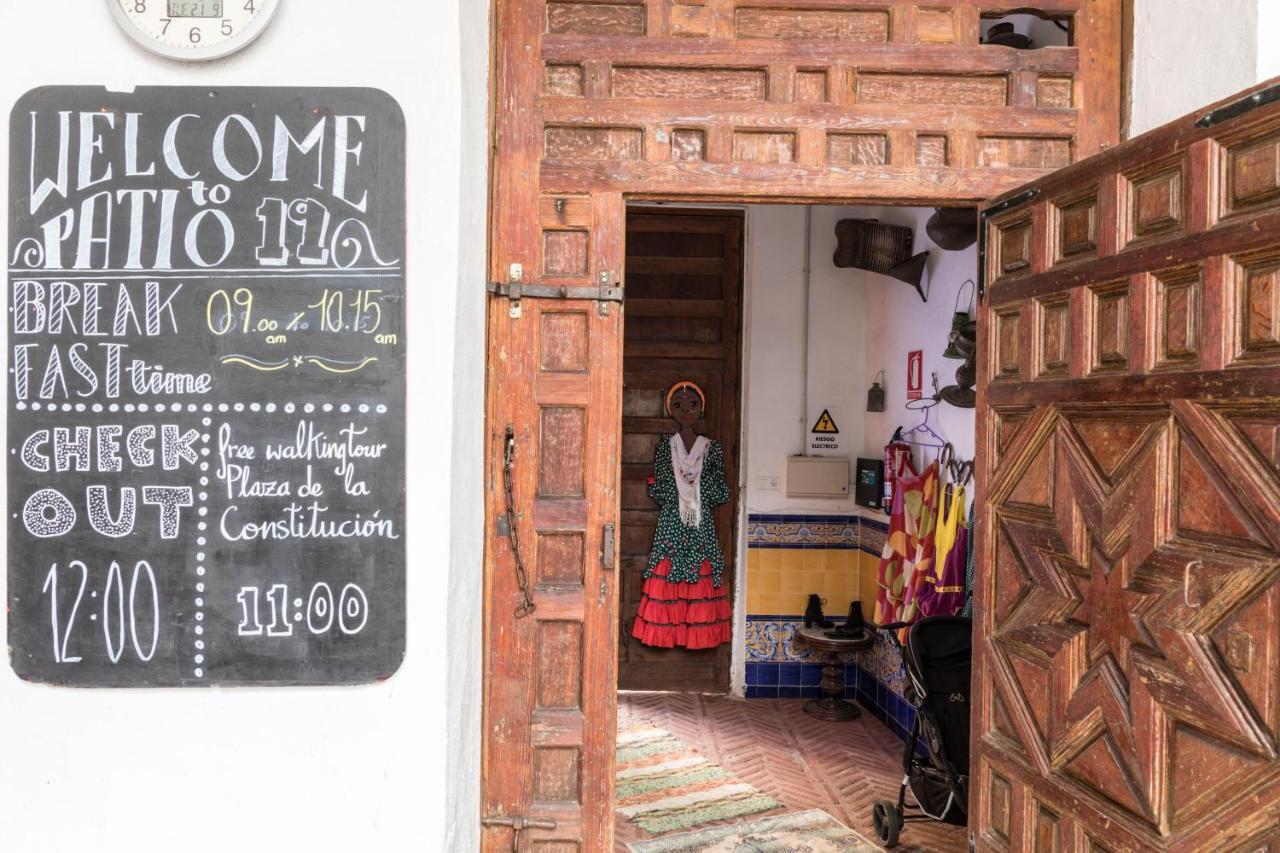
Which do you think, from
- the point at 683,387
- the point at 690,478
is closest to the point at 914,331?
the point at 683,387

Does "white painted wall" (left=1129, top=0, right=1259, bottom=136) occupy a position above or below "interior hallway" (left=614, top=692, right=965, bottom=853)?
above

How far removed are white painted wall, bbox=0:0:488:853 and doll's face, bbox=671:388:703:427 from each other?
380cm

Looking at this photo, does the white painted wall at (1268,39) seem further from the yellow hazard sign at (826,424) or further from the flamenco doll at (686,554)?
the flamenco doll at (686,554)

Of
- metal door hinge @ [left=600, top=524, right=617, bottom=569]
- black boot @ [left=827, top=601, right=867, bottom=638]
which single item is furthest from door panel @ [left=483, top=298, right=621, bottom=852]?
black boot @ [left=827, top=601, right=867, bottom=638]

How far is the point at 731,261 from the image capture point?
5.82m

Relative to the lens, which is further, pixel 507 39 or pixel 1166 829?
pixel 507 39

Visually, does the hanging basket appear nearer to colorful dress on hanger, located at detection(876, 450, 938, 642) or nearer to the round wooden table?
colorful dress on hanger, located at detection(876, 450, 938, 642)

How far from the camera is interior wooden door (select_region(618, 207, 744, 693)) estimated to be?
5816 millimetres

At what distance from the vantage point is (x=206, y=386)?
199 cm

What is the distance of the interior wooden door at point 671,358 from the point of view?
5816mm

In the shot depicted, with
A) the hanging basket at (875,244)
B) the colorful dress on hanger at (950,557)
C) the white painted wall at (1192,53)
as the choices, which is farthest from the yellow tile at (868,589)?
the white painted wall at (1192,53)

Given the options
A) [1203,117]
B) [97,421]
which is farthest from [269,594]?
[1203,117]

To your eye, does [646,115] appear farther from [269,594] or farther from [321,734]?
[321,734]

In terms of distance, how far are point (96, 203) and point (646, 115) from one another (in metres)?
1.36
